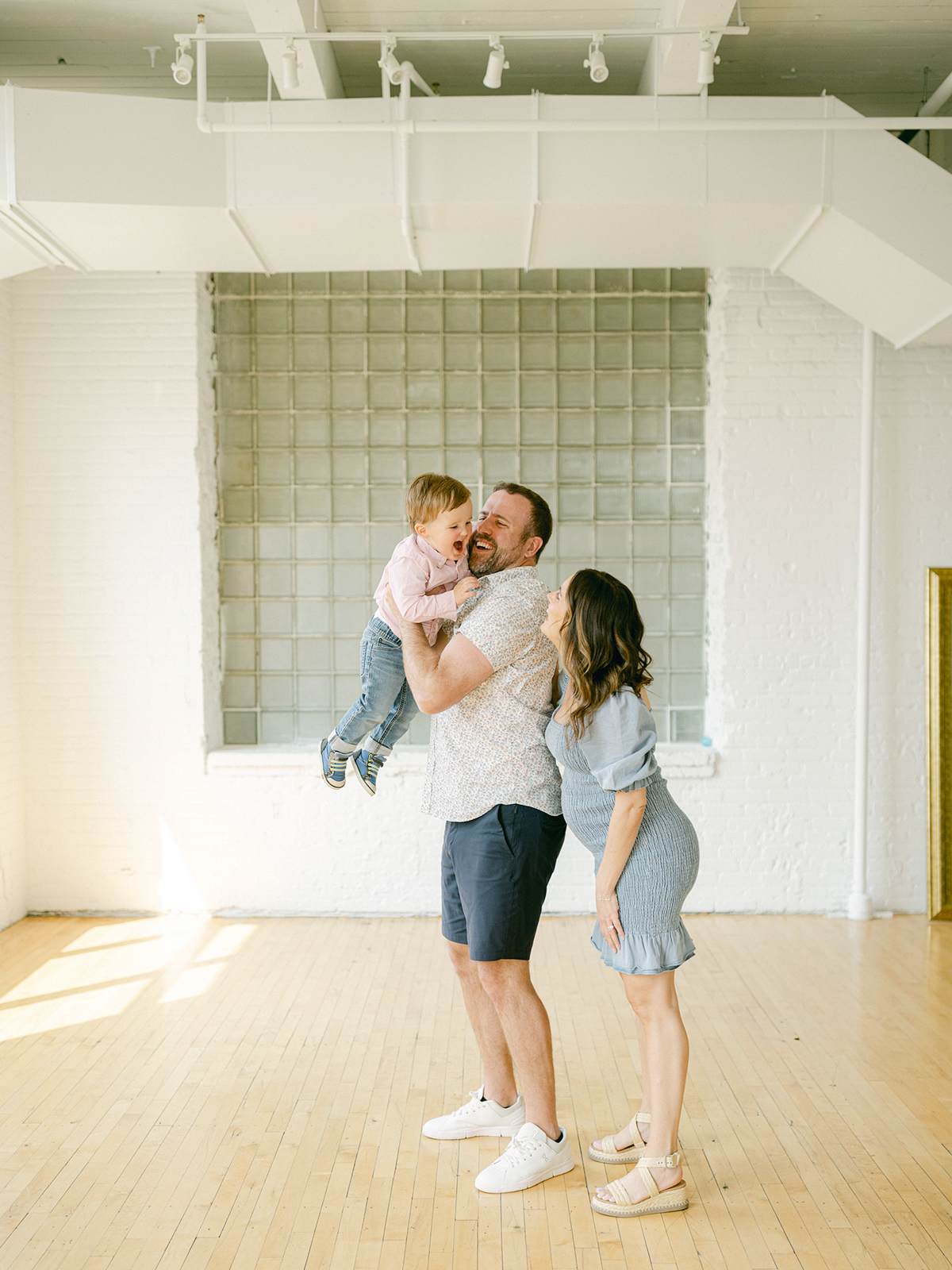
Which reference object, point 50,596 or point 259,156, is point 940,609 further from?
point 50,596

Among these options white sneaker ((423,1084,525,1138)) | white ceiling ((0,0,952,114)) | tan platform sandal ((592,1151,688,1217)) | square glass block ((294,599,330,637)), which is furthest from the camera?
square glass block ((294,599,330,637))

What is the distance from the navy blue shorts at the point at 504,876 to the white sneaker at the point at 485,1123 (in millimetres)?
599

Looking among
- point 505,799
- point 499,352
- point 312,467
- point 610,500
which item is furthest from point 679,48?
point 505,799

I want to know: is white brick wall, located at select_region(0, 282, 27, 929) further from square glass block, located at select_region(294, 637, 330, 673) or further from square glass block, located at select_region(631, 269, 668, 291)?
square glass block, located at select_region(631, 269, 668, 291)

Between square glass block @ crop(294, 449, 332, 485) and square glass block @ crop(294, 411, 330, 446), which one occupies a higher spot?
square glass block @ crop(294, 411, 330, 446)

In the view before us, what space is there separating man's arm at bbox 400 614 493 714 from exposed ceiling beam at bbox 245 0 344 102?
8.14 ft

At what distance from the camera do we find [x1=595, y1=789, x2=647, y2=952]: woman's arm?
2.34 meters

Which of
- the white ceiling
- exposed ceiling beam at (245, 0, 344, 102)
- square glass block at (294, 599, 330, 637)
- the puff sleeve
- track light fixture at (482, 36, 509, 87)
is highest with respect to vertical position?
the white ceiling

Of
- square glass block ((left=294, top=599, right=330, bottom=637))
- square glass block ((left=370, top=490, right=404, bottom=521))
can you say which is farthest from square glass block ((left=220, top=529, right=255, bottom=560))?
square glass block ((left=370, top=490, right=404, bottom=521))

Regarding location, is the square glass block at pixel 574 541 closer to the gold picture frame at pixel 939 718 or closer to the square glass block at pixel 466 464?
the square glass block at pixel 466 464

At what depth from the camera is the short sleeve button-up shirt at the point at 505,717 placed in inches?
98.1

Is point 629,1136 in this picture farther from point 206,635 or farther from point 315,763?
point 206,635

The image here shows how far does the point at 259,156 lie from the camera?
381 centimetres

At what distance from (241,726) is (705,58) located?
3764mm
